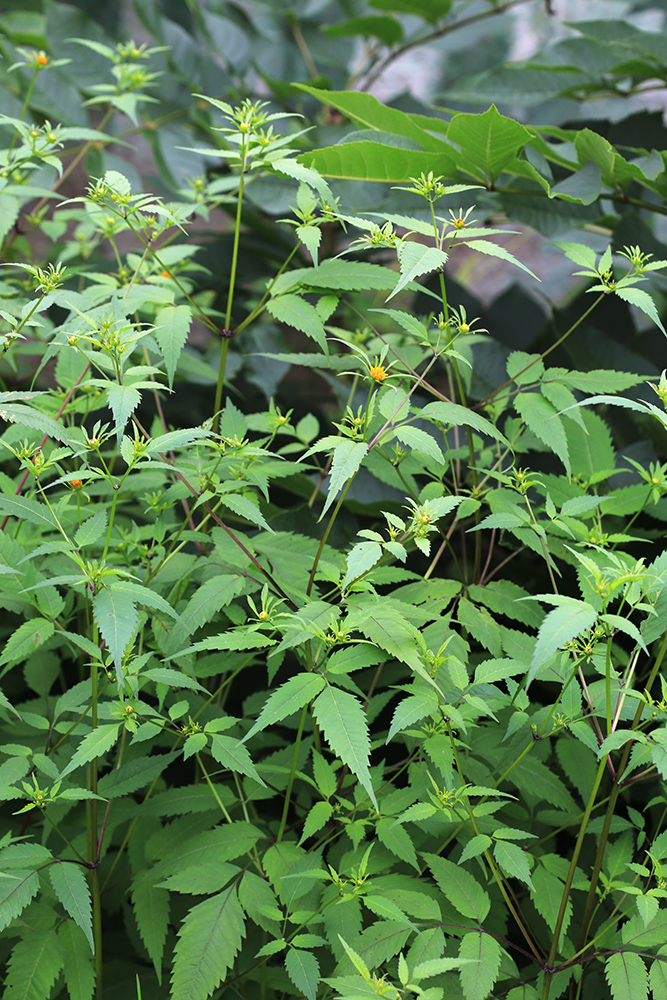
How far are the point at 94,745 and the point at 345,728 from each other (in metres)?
0.25

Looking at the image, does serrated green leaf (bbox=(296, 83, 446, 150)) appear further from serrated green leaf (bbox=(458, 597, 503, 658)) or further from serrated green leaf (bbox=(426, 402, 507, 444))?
serrated green leaf (bbox=(458, 597, 503, 658))

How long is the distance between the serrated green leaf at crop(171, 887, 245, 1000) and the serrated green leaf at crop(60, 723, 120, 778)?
0.72 feet

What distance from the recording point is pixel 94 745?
728mm

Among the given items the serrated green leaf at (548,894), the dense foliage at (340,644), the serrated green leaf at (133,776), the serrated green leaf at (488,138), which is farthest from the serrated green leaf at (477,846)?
the serrated green leaf at (488,138)

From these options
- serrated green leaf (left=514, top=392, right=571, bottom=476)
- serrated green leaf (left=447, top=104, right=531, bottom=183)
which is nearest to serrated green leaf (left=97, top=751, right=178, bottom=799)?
serrated green leaf (left=514, top=392, right=571, bottom=476)

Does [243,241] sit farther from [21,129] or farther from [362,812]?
[362,812]

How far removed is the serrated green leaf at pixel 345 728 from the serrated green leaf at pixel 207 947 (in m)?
0.25

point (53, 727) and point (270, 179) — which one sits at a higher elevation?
point (270, 179)

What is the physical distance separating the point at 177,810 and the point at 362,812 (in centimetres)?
23

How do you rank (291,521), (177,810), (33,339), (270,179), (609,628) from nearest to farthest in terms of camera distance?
(609,628) → (177,810) → (291,521) → (33,339) → (270,179)

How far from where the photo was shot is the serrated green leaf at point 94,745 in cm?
71

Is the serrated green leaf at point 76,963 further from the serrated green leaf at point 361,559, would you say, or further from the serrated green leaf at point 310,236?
the serrated green leaf at point 310,236

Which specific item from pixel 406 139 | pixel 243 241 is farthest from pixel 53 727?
pixel 243 241

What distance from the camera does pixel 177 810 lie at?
34.2 inches
